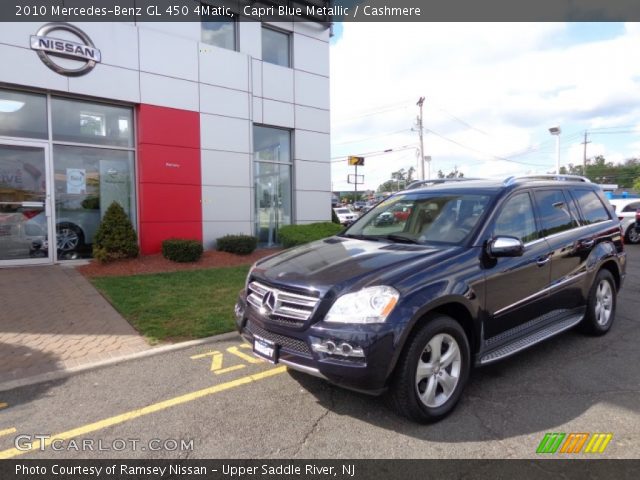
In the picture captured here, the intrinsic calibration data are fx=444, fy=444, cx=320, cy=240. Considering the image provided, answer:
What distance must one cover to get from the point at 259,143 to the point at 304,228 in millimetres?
2866

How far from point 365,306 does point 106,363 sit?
297cm

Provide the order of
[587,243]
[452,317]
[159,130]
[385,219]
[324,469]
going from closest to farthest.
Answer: [324,469], [452,317], [385,219], [587,243], [159,130]

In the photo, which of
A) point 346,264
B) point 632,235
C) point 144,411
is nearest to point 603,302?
point 346,264

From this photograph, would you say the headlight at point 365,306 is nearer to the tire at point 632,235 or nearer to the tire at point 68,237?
the tire at point 68,237

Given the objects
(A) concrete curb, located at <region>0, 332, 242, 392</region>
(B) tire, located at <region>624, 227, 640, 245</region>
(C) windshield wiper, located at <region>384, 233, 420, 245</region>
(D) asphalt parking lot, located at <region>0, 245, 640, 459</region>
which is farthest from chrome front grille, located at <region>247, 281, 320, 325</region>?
(B) tire, located at <region>624, 227, 640, 245</region>

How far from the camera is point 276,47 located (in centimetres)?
1330

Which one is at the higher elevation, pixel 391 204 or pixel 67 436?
pixel 391 204

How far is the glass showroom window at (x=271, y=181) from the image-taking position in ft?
42.7

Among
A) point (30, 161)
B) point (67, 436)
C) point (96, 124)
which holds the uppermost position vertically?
point (96, 124)

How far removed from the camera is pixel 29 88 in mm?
9156

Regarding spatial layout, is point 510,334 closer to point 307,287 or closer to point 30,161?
point 307,287

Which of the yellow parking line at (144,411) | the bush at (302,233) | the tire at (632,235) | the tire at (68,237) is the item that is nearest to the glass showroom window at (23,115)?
the tire at (68,237)

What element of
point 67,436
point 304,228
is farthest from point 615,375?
point 304,228

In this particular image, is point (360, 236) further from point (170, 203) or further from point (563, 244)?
point (170, 203)
